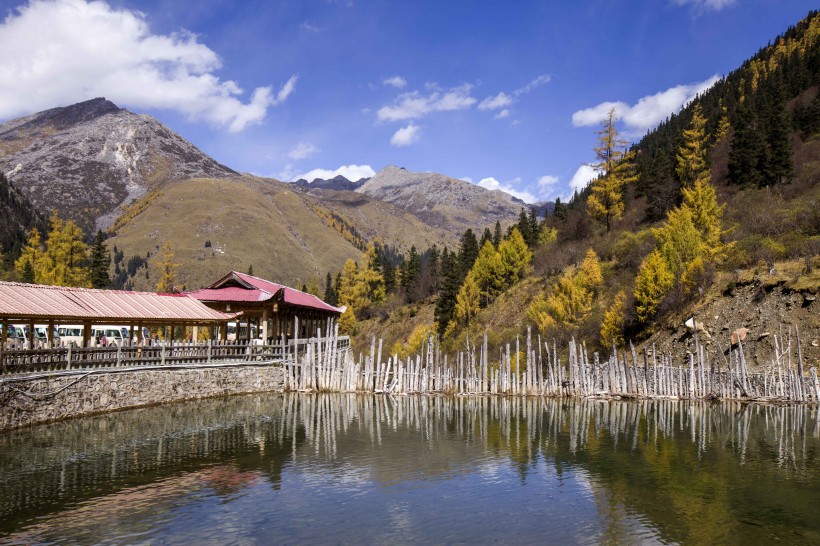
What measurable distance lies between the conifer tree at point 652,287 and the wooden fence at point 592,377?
14.6 ft

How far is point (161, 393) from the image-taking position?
90.2ft

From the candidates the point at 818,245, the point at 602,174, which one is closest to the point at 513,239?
the point at 602,174

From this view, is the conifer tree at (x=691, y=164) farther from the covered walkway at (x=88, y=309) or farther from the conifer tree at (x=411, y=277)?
the covered walkway at (x=88, y=309)

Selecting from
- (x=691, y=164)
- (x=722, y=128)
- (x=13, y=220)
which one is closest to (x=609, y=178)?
(x=691, y=164)

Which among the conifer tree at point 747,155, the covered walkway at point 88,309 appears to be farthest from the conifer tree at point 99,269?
the conifer tree at point 747,155

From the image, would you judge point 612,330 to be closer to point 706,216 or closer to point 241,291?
point 706,216

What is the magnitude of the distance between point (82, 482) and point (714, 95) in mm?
132819

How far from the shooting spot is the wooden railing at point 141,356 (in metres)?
21.2

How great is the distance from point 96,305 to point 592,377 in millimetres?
24000

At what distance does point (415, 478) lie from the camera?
52.6 ft

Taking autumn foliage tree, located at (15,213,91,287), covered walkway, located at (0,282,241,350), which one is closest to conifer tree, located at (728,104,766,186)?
covered walkway, located at (0,282,241,350)

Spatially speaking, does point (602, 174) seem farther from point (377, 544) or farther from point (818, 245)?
point (377, 544)

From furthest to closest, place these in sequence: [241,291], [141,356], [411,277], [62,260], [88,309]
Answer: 1. [411,277]
2. [62,260]
3. [241,291]
4. [141,356]
5. [88,309]

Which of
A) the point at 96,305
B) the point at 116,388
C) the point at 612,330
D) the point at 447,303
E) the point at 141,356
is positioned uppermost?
the point at 447,303
